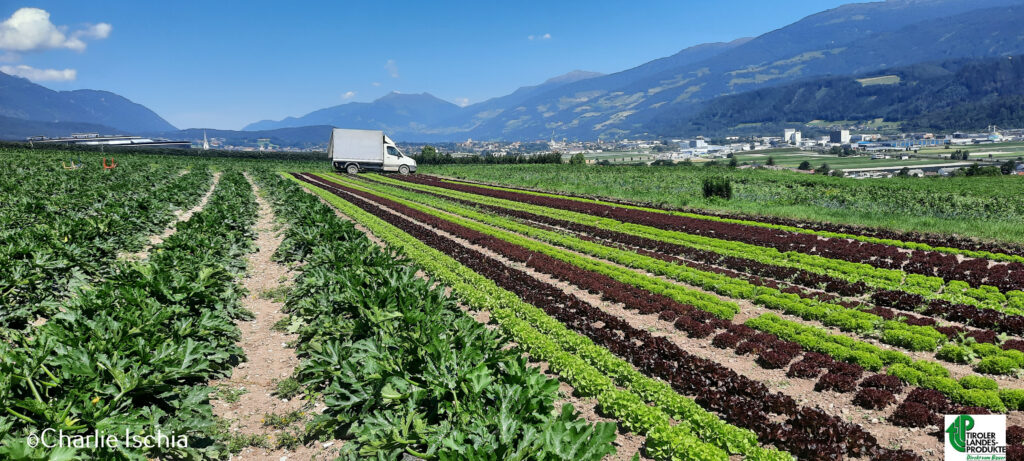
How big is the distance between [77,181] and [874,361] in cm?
3619

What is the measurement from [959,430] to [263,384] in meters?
8.88

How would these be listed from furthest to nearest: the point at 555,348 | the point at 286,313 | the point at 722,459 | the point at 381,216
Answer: the point at 381,216, the point at 286,313, the point at 555,348, the point at 722,459

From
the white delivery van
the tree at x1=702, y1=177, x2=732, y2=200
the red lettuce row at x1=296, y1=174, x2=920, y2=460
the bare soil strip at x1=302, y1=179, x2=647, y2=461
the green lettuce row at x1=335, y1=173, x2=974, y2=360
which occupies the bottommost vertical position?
the bare soil strip at x1=302, y1=179, x2=647, y2=461

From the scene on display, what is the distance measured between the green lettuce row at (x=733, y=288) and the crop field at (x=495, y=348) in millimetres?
56

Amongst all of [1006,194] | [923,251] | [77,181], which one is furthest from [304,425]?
[1006,194]

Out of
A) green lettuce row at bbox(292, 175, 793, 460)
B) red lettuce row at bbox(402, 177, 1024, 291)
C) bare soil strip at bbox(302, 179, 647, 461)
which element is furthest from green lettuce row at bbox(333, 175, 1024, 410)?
red lettuce row at bbox(402, 177, 1024, 291)

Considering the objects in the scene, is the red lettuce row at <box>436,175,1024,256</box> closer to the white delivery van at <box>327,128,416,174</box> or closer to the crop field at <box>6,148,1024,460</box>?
the crop field at <box>6,148,1024,460</box>

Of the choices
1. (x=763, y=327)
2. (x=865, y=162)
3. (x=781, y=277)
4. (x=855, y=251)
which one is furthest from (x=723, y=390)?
(x=865, y=162)

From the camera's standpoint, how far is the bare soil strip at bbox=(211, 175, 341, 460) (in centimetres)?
556

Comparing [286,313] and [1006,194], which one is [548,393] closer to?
[286,313]

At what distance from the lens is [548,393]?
463 centimetres

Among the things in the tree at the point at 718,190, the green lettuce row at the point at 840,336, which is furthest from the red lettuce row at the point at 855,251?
the tree at the point at 718,190

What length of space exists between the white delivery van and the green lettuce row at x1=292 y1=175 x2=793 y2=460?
44957 mm

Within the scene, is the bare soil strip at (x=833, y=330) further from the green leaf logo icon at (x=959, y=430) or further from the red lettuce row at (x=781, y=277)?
the green leaf logo icon at (x=959, y=430)
